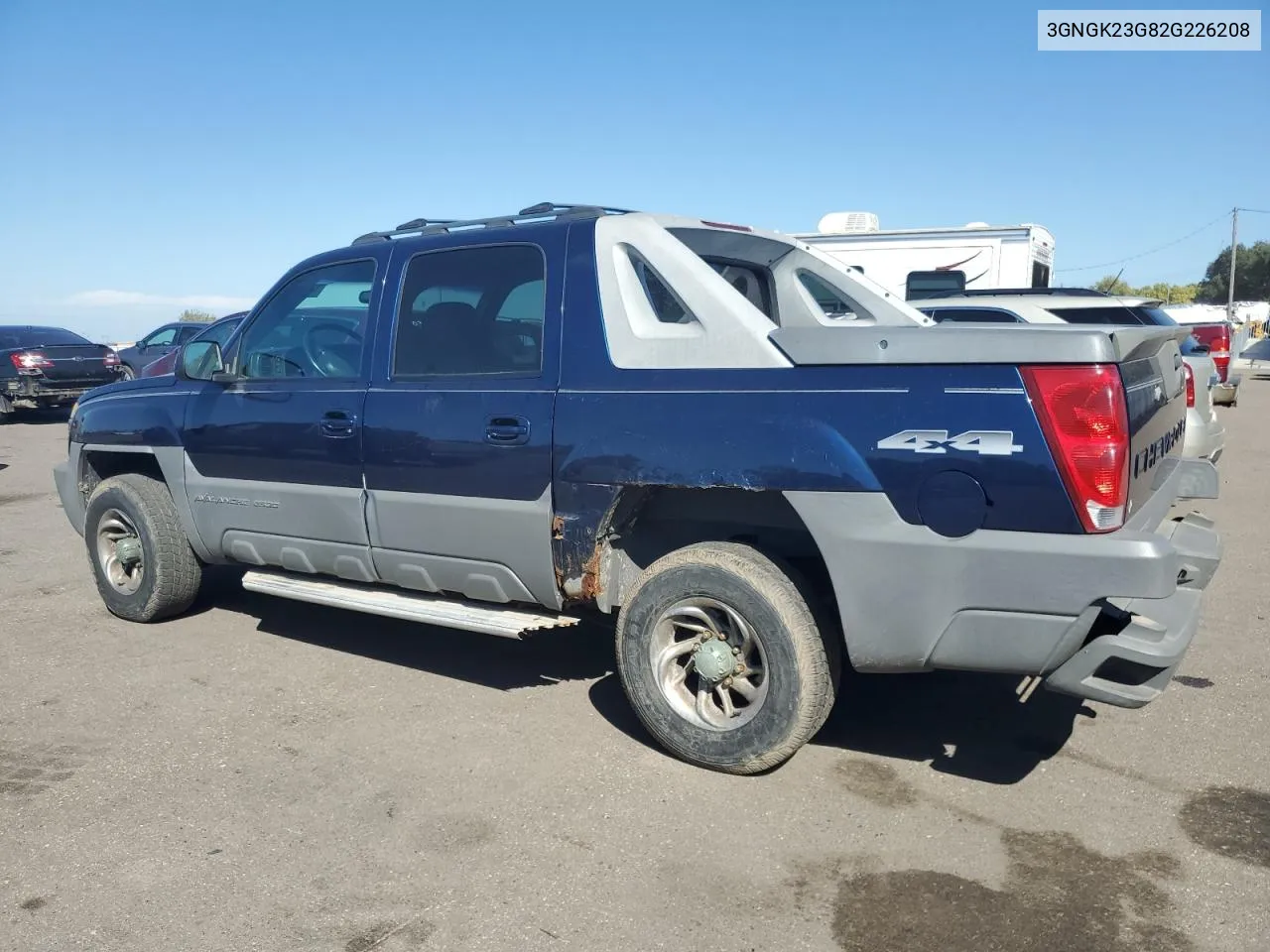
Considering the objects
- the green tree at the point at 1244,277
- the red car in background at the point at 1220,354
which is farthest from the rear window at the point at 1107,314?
the green tree at the point at 1244,277

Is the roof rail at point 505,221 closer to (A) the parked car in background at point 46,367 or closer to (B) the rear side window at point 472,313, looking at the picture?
(B) the rear side window at point 472,313

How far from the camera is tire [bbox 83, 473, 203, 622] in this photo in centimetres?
553

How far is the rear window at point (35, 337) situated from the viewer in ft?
59.2

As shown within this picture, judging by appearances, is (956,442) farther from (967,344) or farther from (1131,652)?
(1131,652)

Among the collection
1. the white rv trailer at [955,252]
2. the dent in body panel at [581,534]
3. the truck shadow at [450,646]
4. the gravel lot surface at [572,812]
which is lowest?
the gravel lot surface at [572,812]

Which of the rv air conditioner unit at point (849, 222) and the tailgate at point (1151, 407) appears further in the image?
the rv air conditioner unit at point (849, 222)

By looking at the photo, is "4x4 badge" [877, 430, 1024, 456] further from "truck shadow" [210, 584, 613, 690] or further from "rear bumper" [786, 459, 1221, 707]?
"truck shadow" [210, 584, 613, 690]

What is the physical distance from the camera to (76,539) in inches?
319

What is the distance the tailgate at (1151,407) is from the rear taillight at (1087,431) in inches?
3.4

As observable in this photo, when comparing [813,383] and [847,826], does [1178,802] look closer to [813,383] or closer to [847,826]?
[847,826]

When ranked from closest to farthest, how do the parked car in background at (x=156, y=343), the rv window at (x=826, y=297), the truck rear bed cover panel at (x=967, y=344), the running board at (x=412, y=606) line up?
the truck rear bed cover panel at (x=967, y=344), the running board at (x=412, y=606), the rv window at (x=826, y=297), the parked car in background at (x=156, y=343)

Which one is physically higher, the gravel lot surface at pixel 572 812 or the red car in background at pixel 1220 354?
the red car in background at pixel 1220 354

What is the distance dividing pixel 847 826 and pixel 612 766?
91 cm

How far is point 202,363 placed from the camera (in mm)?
5375
